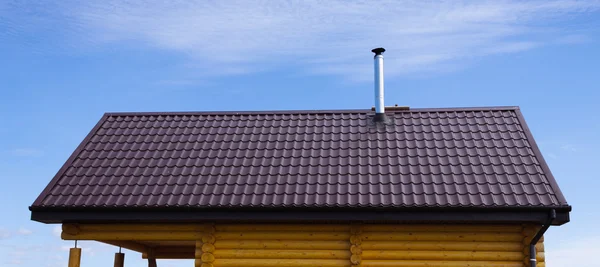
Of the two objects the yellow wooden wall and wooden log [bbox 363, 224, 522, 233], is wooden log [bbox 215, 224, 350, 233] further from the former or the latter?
wooden log [bbox 363, 224, 522, 233]

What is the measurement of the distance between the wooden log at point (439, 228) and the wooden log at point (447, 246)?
175 millimetres

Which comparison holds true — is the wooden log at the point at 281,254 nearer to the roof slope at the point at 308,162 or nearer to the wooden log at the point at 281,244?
the wooden log at the point at 281,244

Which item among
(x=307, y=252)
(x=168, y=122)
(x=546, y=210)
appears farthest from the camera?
(x=168, y=122)

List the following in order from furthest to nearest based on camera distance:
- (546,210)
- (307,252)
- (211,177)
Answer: (211,177) → (307,252) → (546,210)

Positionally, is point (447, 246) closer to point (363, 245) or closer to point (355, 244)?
point (363, 245)

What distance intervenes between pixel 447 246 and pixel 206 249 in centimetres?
349

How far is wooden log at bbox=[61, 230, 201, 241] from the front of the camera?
1009 centimetres

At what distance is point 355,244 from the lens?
9703 mm

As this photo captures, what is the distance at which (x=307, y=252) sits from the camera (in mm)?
Result: 9836

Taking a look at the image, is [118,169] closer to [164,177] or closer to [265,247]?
[164,177]

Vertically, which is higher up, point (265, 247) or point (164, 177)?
point (164, 177)

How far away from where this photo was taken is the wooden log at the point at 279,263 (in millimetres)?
9742

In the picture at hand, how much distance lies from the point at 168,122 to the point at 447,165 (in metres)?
5.46

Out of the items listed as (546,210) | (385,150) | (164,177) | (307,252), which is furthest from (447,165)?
(164,177)
